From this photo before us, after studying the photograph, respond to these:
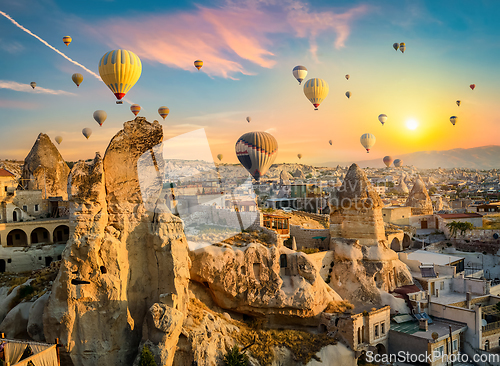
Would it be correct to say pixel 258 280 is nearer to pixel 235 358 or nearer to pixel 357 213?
pixel 235 358

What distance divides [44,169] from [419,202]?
119 ft

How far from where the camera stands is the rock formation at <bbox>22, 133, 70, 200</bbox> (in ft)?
97.8

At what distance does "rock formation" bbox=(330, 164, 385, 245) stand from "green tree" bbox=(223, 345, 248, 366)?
11.7m

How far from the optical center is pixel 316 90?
40.8m

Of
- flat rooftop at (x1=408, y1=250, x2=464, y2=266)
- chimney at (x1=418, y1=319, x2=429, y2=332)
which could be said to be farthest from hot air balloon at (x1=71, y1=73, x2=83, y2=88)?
chimney at (x1=418, y1=319, x2=429, y2=332)

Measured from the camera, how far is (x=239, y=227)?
79.9ft

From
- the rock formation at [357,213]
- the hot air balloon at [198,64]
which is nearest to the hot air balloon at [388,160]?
the hot air balloon at [198,64]

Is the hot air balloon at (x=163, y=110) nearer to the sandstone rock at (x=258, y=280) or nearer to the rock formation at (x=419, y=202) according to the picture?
the sandstone rock at (x=258, y=280)

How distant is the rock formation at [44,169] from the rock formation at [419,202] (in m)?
33.6

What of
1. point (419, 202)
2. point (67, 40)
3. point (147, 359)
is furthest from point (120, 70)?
point (419, 202)

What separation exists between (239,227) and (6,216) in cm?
1319

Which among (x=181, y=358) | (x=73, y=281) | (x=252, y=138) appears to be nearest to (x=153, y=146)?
(x=73, y=281)

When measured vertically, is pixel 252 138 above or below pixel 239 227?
above

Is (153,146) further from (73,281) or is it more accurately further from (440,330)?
(440,330)
